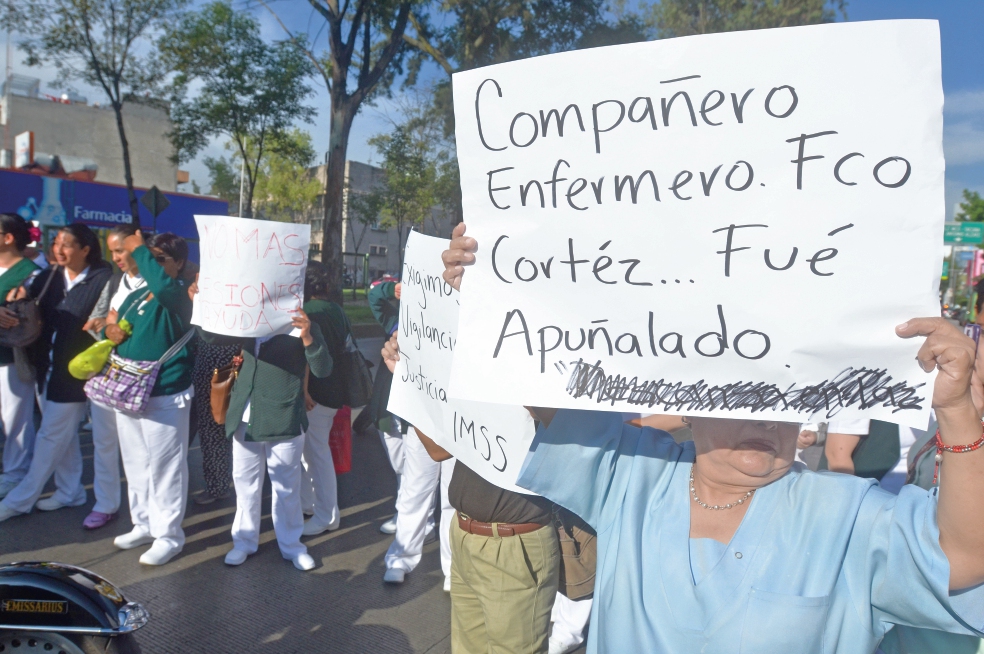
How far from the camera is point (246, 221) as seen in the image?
3621 millimetres

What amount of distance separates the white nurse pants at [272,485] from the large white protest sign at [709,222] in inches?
115

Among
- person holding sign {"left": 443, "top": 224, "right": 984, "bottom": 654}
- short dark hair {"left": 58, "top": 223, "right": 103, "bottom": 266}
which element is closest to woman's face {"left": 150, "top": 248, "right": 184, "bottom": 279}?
short dark hair {"left": 58, "top": 223, "right": 103, "bottom": 266}

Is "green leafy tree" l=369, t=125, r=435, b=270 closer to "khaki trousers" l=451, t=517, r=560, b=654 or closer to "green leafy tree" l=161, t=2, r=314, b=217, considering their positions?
"green leafy tree" l=161, t=2, r=314, b=217

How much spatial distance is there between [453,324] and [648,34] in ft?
59.7

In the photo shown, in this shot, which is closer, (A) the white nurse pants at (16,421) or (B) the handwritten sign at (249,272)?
(B) the handwritten sign at (249,272)

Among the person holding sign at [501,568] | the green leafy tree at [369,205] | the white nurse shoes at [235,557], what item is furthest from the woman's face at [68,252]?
the green leafy tree at [369,205]

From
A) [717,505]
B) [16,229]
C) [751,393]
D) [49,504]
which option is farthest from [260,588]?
[751,393]

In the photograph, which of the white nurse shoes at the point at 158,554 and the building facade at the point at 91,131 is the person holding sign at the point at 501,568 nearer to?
the white nurse shoes at the point at 158,554

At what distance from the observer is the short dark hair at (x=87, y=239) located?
4.84m

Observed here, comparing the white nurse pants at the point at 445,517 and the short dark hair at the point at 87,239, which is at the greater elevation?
the short dark hair at the point at 87,239

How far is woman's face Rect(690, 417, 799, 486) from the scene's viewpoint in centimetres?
156

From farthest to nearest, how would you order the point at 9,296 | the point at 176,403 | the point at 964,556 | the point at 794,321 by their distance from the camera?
the point at 9,296 → the point at 176,403 → the point at 794,321 → the point at 964,556

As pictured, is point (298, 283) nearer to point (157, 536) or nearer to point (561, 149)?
point (157, 536)

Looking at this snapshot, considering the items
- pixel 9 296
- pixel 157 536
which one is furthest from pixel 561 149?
pixel 9 296
